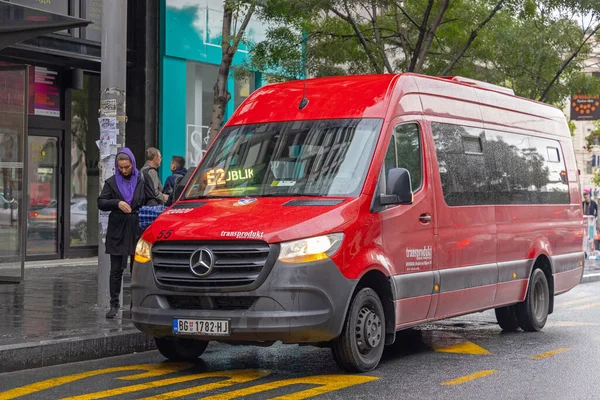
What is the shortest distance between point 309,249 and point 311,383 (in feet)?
3.35

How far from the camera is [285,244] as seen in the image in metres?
7.95

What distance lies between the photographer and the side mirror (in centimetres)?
867

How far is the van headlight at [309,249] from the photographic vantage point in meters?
7.94

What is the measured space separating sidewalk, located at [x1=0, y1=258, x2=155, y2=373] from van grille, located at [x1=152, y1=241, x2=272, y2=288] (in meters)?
1.37

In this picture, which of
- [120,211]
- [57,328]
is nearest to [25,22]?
[120,211]

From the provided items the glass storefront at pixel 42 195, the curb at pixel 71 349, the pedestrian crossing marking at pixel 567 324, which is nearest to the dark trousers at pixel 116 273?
the curb at pixel 71 349

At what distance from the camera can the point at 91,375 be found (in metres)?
8.42

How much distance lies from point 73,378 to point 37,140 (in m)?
11.6

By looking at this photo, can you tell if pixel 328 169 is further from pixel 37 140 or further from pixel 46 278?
pixel 37 140

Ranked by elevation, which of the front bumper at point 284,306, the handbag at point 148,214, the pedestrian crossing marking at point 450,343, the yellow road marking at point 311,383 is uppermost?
the handbag at point 148,214

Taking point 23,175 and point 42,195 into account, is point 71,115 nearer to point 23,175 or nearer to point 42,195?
point 42,195

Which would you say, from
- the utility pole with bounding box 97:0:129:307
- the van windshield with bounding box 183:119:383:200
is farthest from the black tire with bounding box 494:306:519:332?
the utility pole with bounding box 97:0:129:307

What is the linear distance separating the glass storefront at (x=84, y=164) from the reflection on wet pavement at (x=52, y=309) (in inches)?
136

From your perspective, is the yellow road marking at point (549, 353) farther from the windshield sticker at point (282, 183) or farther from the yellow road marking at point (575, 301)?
the yellow road marking at point (575, 301)
